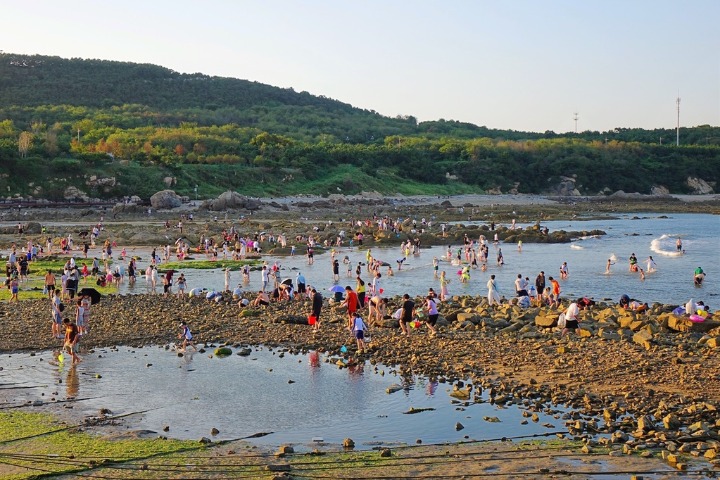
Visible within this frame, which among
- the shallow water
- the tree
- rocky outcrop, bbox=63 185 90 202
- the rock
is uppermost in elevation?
the tree

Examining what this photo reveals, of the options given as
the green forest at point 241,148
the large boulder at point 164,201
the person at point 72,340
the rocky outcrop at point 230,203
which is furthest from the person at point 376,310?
the green forest at point 241,148

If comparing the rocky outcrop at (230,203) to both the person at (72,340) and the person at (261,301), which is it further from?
the person at (72,340)

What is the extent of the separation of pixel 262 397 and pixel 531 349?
6.13m

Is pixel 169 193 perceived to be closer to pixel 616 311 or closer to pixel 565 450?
pixel 616 311

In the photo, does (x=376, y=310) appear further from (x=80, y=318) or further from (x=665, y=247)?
(x=665, y=247)

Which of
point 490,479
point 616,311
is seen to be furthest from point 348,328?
point 490,479

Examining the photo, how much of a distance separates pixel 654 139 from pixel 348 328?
561 feet

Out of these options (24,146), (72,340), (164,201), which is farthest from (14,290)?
(24,146)

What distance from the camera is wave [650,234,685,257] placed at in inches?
1860

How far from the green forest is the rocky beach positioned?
2535 inches

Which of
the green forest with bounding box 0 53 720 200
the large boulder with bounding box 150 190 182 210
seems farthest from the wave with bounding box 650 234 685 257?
the green forest with bounding box 0 53 720 200

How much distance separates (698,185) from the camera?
5207 inches

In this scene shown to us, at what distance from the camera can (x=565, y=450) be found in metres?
11.7

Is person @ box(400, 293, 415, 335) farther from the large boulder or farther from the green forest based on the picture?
the green forest
